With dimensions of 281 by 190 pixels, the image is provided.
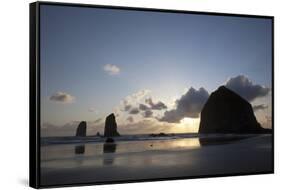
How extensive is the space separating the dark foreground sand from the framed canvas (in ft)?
0.03

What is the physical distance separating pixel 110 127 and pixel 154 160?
627 millimetres

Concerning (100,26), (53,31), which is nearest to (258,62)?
(100,26)

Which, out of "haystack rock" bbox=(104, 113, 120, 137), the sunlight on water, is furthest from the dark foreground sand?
"haystack rock" bbox=(104, 113, 120, 137)

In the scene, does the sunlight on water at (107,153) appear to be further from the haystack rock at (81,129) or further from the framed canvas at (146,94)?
the haystack rock at (81,129)

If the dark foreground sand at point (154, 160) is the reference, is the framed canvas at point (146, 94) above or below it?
above

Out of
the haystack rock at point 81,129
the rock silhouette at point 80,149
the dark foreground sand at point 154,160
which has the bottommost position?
the dark foreground sand at point 154,160

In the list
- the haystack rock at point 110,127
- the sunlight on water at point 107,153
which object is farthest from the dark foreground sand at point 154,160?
the haystack rock at point 110,127

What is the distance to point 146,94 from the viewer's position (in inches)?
283

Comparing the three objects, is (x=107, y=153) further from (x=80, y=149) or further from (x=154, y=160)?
(x=154, y=160)

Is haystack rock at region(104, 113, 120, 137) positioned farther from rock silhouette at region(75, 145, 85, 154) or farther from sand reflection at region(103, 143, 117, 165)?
rock silhouette at region(75, 145, 85, 154)

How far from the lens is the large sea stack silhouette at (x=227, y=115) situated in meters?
7.59

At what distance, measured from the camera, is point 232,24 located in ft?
25.3

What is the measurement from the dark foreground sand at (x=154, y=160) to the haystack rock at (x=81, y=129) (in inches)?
6.0

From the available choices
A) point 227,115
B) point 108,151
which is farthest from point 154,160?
point 227,115
